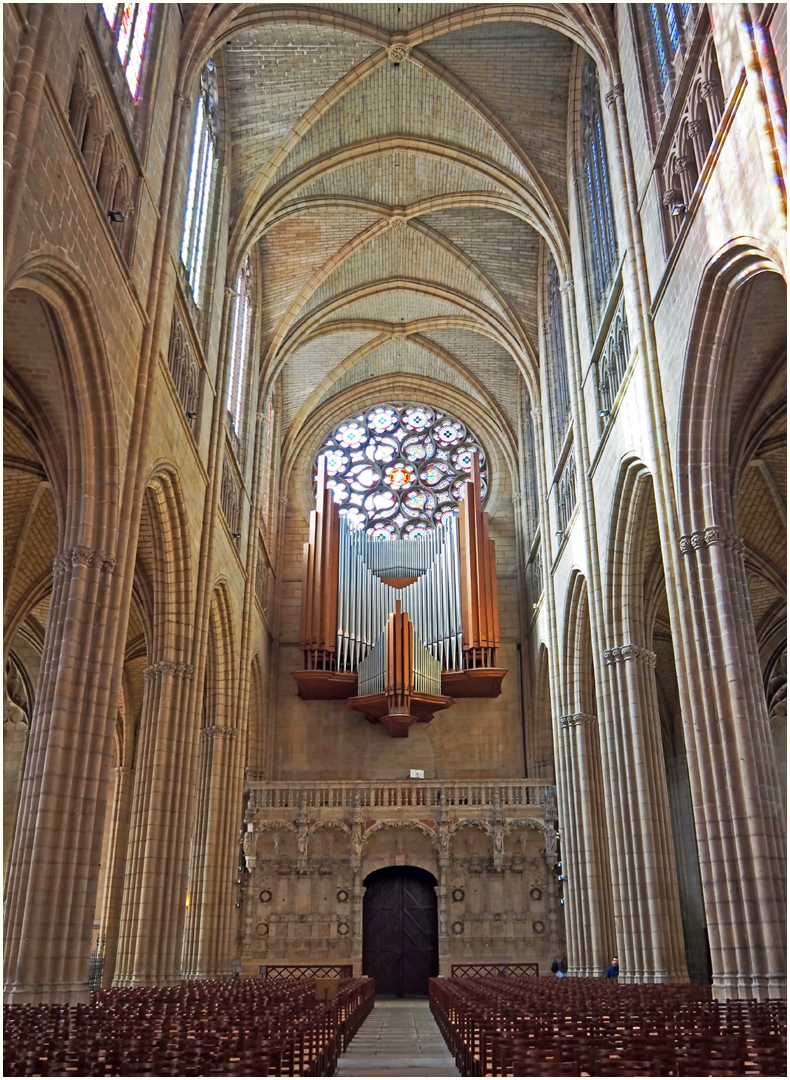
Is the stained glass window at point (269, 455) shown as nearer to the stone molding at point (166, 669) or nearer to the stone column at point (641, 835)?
the stone molding at point (166, 669)

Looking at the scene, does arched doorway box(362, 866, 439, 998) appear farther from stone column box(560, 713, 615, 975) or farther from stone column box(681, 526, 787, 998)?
stone column box(681, 526, 787, 998)

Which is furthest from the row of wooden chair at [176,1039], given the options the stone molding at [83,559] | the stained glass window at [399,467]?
the stained glass window at [399,467]

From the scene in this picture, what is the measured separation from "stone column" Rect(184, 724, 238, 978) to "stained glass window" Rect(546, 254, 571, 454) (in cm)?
1073

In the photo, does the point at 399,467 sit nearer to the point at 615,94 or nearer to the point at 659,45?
Answer: the point at 615,94

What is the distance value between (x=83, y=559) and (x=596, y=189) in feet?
43.1

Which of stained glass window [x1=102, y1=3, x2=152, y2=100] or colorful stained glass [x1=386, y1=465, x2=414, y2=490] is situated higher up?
colorful stained glass [x1=386, y1=465, x2=414, y2=490]

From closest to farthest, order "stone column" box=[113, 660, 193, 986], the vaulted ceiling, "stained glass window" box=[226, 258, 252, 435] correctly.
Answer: "stone column" box=[113, 660, 193, 986] < the vaulted ceiling < "stained glass window" box=[226, 258, 252, 435]

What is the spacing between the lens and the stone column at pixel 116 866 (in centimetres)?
2256

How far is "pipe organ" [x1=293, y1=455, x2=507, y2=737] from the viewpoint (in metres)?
24.8

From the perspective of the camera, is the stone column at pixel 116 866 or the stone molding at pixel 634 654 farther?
the stone column at pixel 116 866

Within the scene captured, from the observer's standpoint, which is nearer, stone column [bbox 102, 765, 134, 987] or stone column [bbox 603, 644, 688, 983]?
stone column [bbox 603, 644, 688, 983]

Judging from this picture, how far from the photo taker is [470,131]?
2123 centimetres

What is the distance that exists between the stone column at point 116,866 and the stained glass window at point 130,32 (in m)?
17.4

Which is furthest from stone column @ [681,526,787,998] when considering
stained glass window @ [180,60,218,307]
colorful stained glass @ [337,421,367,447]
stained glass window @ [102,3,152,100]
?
colorful stained glass @ [337,421,367,447]
